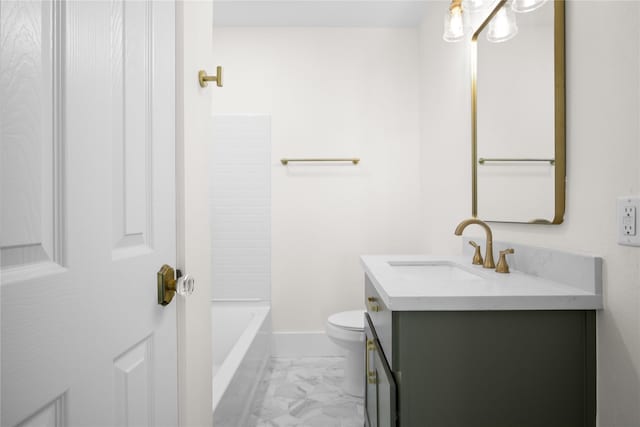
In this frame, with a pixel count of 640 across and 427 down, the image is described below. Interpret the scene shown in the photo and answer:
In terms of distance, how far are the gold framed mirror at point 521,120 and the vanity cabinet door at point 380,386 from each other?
0.71m

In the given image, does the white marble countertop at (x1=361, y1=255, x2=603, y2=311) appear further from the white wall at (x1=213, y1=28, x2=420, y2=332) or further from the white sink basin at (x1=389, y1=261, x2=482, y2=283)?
the white wall at (x1=213, y1=28, x2=420, y2=332)

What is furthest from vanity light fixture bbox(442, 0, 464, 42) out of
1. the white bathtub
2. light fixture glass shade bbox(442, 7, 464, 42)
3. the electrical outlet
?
the white bathtub

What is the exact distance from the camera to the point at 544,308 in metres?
0.97

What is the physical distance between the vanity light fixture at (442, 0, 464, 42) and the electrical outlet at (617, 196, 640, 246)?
1.13 m

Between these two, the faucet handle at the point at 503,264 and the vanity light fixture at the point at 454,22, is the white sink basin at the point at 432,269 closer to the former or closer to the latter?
the faucet handle at the point at 503,264

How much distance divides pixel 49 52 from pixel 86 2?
134mm

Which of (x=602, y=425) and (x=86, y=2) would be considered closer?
(x=86, y=2)

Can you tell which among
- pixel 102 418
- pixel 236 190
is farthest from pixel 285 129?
pixel 102 418

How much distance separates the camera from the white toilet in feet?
7.13

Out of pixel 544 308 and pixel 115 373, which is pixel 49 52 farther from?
pixel 544 308

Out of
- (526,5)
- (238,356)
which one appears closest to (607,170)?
(526,5)

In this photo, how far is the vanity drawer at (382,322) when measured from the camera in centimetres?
103

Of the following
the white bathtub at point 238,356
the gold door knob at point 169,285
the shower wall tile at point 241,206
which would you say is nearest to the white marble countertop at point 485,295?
the gold door knob at point 169,285

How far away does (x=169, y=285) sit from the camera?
2.87 feet
